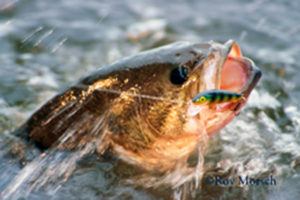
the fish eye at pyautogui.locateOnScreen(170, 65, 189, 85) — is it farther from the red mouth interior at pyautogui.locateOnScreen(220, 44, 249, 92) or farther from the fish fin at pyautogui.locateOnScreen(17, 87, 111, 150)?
the fish fin at pyautogui.locateOnScreen(17, 87, 111, 150)

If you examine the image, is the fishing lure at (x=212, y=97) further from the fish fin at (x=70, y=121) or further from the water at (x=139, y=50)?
the water at (x=139, y=50)

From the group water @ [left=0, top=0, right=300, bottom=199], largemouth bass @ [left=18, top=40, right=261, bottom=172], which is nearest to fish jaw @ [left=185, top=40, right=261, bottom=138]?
largemouth bass @ [left=18, top=40, right=261, bottom=172]

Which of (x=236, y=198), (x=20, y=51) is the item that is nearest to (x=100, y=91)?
(x=236, y=198)

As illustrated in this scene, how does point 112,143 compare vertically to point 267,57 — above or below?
above

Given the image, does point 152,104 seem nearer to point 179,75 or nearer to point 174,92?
point 174,92

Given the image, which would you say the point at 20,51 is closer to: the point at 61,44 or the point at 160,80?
the point at 61,44

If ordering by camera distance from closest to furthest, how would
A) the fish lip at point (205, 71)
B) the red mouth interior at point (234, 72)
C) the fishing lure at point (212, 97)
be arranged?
the fishing lure at point (212, 97) → the fish lip at point (205, 71) → the red mouth interior at point (234, 72)

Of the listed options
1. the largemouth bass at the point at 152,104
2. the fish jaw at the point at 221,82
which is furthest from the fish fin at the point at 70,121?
the fish jaw at the point at 221,82

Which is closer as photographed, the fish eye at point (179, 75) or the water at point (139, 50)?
the fish eye at point (179, 75)
